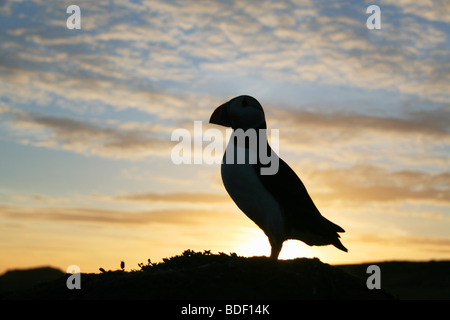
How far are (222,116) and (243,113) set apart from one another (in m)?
0.54

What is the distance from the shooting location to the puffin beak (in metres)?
9.55

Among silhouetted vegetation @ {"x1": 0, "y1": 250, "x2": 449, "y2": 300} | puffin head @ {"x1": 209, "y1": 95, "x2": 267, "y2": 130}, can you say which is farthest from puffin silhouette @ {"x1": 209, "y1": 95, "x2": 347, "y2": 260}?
silhouetted vegetation @ {"x1": 0, "y1": 250, "x2": 449, "y2": 300}

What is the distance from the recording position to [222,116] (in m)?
9.59

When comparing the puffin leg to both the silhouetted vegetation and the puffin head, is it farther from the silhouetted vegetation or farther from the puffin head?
the puffin head

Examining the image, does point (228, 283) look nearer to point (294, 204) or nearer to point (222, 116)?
point (294, 204)

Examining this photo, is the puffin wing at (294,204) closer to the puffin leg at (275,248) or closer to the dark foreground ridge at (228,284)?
the puffin leg at (275,248)

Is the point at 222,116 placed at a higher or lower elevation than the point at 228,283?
higher

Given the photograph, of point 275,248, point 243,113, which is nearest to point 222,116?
point 243,113

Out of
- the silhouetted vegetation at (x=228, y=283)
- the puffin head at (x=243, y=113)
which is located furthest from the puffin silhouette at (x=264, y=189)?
the silhouetted vegetation at (x=228, y=283)

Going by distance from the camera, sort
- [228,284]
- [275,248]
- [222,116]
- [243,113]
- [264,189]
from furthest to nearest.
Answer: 1. [222,116]
2. [243,113]
3. [275,248]
4. [264,189]
5. [228,284]

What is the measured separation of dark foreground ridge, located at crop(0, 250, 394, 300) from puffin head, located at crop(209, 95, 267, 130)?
2.48 m

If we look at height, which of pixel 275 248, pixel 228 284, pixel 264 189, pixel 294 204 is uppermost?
pixel 264 189
